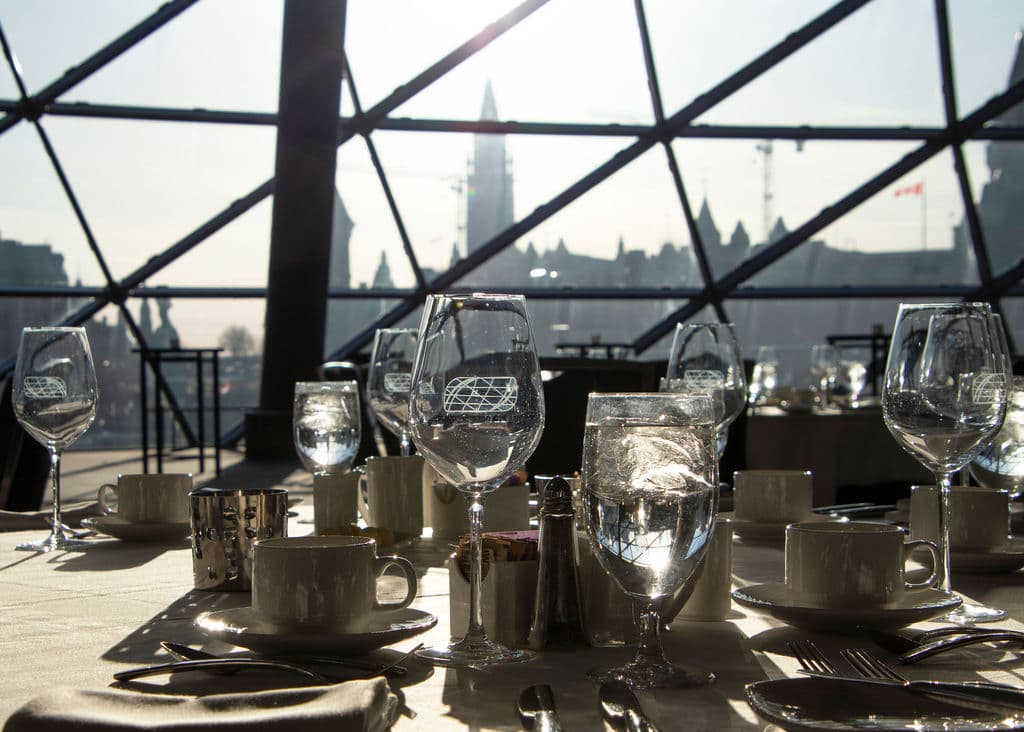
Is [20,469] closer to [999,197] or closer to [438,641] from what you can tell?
[438,641]

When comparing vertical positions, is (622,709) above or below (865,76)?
below

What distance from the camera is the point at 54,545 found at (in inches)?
58.4

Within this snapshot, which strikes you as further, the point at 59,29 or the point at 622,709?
the point at 59,29

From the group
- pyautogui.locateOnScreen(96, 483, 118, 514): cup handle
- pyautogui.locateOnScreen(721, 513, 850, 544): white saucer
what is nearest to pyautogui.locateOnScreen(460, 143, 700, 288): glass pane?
pyautogui.locateOnScreen(96, 483, 118, 514): cup handle

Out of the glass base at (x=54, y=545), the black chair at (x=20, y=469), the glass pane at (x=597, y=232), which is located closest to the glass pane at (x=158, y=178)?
the glass pane at (x=597, y=232)

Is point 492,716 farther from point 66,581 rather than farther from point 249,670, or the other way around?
point 66,581

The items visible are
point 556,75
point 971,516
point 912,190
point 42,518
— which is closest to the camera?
point 971,516

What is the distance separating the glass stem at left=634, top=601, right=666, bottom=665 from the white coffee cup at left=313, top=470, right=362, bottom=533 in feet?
2.35

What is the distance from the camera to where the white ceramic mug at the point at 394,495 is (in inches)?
59.1

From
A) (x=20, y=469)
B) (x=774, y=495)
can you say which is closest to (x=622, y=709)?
(x=774, y=495)

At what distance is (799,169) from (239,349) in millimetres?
4059

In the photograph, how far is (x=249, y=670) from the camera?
0.80 meters

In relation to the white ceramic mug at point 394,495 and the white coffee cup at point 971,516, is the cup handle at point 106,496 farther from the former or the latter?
the white coffee cup at point 971,516

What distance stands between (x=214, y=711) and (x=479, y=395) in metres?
0.33
